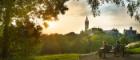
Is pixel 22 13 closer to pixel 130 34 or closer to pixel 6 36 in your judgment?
pixel 6 36

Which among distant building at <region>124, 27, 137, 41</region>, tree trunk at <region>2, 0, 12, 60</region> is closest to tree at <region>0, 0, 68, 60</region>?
tree trunk at <region>2, 0, 12, 60</region>

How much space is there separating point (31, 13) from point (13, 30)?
1795 millimetres

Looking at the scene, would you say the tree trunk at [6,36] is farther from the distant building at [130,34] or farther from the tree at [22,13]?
the distant building at [130,34]

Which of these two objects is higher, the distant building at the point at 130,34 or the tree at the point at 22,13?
the distant building at the point at 130,34

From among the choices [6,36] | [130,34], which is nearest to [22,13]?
[6,36]

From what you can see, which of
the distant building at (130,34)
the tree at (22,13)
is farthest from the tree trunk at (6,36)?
the distant building at (130,34)

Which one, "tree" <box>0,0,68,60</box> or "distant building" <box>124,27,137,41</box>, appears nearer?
"tree" <box>0,0,68,60</box>

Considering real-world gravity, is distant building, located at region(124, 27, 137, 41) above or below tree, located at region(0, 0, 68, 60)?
above

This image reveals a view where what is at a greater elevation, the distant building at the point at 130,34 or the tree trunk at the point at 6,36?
the distant building at the point at 130,34

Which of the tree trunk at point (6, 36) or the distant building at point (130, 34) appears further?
the distant building at point (130, 34)

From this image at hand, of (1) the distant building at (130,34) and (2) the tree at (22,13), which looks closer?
(2) the tree at (22,13)

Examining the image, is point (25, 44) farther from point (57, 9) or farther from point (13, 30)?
point (57, 9)

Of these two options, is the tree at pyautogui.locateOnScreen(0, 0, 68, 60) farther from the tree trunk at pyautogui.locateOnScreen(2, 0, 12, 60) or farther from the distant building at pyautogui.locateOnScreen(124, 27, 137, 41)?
the distant building at pyautogui.locateOnScreen(124, 27, 137, 41)

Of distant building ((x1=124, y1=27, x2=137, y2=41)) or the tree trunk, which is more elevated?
distant building ((x1=124, y1=27, x2=137, y2=41))
